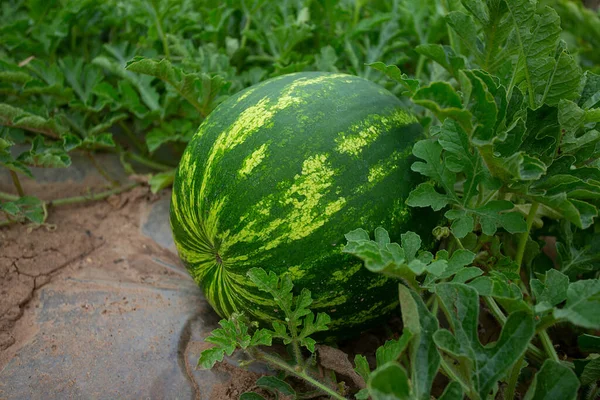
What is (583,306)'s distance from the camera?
4.06 ft

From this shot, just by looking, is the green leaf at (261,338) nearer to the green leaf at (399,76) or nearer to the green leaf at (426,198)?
the green leaf at (426,198)

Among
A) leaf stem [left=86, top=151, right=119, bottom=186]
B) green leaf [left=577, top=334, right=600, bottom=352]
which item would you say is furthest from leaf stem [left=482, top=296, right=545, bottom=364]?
leaf stem [left=86, top=151, right=119, bottom=186]

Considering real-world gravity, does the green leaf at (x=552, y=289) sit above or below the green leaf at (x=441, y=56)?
below

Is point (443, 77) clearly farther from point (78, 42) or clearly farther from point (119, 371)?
point (78, 42)

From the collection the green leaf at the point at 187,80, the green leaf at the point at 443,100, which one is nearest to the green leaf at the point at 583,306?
the green leaf at the point at 443,100

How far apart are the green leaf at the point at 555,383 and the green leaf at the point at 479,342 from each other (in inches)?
4.0

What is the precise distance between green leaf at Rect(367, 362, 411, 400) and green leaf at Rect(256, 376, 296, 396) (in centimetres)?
58

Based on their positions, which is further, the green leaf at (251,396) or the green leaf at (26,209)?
the green leaf at (26,209)

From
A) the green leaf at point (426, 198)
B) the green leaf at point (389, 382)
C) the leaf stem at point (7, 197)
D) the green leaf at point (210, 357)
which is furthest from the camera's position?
the leaf stem at point (7, 197)

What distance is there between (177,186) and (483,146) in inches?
41.6

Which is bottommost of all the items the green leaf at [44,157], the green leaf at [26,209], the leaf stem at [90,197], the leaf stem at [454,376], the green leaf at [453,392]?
the leaf stem at [90,197]

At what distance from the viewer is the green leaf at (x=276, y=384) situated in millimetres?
1626

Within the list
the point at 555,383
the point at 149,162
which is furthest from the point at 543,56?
the point at 149,162

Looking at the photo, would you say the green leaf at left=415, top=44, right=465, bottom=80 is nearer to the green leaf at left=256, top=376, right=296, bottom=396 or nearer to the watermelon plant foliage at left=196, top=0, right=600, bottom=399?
the watermelon plant foliage at left=196, top=0, right=600, bottom=399
